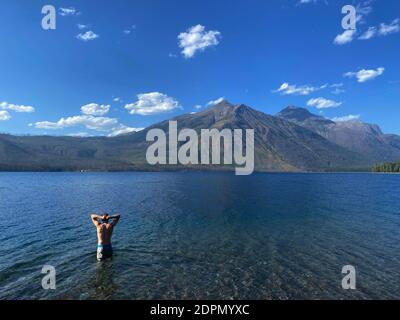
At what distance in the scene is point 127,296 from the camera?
75.8 feet

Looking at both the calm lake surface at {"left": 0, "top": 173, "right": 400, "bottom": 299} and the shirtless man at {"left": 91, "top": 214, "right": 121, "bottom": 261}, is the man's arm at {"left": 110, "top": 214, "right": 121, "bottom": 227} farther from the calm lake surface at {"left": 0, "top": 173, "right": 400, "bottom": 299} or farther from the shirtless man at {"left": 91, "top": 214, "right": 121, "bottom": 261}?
the calm lake surface at {"left": 0, "top": 173, "right": 400, "bottom": 299}

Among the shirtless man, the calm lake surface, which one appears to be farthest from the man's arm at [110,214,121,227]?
the calm lake surface

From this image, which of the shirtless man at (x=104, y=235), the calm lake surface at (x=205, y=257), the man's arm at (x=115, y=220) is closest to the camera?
the calm lake surface at (x=205, y=257)

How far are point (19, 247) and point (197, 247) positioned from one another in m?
21.7

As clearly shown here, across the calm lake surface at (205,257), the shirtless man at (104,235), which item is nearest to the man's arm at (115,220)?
the shirtless man at (104,235)

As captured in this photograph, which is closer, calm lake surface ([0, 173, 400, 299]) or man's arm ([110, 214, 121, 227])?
calm lake surface ([0, 173, 400, 299])

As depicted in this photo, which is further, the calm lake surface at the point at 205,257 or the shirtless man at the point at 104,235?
the shirtless man at the point at 104,235

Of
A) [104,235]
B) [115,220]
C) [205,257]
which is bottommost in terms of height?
[205,257]

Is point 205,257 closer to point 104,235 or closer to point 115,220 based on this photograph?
point 115,220

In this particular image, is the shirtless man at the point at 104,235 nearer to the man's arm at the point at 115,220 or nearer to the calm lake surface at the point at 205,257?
the man's arm at the point at 115,220

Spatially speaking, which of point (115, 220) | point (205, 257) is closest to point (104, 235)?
point (115, 220)

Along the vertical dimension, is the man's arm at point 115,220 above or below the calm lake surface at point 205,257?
above

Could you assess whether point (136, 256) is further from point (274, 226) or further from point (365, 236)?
point (365, 236)

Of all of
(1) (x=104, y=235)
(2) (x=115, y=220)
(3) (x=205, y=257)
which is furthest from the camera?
(3) (x=205, y=257)
